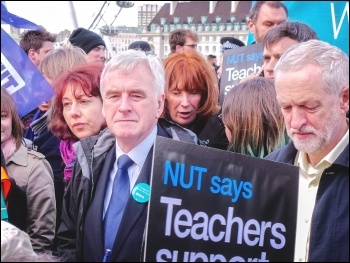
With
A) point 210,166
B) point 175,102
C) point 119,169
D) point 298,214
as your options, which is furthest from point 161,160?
point 175,102

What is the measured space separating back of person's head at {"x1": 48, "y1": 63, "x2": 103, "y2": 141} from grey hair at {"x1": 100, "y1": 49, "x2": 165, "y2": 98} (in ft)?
2.28

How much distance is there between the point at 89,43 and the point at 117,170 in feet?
12.3

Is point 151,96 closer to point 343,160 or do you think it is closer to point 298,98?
point 298,98

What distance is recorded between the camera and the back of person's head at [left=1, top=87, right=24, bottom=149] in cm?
273

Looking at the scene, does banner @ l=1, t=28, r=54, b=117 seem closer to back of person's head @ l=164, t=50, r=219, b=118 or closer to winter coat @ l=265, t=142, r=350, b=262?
back of person's head @ l=164, t=50, r=219, b=118

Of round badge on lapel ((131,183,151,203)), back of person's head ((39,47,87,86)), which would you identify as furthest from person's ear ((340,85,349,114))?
back of person's head ((39,47,87,86))

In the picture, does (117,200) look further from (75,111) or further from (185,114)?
(185,114)

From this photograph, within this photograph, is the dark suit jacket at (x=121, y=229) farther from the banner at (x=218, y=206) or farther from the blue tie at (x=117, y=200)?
the banner at (x=218, y=206)

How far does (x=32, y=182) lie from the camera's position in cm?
286

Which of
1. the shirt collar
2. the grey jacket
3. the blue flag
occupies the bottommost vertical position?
the grey jacket

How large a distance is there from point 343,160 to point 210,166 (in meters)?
0.58

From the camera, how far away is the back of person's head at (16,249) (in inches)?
65.4

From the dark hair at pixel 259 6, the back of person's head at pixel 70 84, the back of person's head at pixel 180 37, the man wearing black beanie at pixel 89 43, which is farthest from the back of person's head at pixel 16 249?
the back of person's head at pixel 180 37

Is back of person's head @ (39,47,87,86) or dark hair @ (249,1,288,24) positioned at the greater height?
dark hair @ (249,1,288,24)
